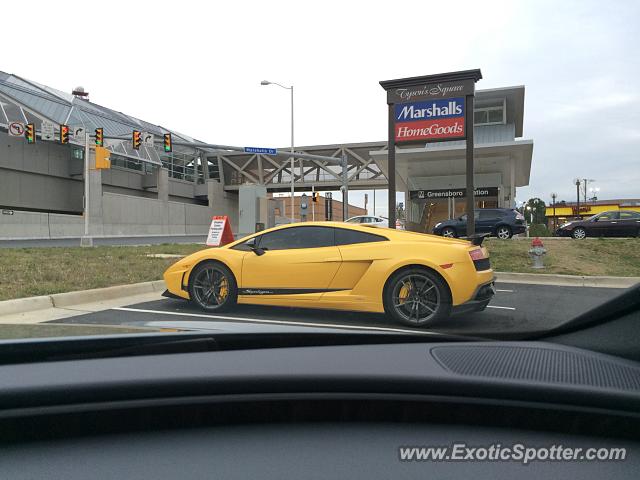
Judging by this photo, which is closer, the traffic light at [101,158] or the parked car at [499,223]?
the traffic light at [101,158]

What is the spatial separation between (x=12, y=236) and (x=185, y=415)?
30.0 m

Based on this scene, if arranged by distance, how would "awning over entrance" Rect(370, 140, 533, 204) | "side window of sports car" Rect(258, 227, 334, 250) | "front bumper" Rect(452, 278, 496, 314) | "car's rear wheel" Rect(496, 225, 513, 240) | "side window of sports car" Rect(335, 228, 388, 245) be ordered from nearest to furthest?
"front bumper" Rect(452, 278, 496, 314)
"side window of sports car" Rect(335, 228, 388, 245)
"side window of sports car" Rect(258, 227, 334, 250)
"car's rear wheel" Rect(496, 225, 513, 240)
"awning over entrance" Rect(370, 140, 533, 204)

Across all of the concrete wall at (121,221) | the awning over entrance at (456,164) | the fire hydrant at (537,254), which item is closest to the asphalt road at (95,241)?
the concrete wall at (121,221)

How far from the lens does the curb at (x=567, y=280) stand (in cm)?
980

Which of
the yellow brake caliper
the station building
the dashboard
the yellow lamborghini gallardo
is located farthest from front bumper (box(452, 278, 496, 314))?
the station building

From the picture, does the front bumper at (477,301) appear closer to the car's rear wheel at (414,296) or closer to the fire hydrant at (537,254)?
the car's rear wheel at (414,296)

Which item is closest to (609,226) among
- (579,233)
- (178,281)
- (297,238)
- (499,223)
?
(579,233)

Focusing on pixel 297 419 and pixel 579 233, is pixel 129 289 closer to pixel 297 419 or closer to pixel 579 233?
pixel 297 419

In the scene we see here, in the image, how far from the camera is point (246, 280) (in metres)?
6.66

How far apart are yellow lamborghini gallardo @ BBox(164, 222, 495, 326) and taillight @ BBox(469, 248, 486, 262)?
0.02 m

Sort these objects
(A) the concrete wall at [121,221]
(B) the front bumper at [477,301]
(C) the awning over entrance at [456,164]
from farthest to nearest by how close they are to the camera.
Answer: (A) the concrete wall at [121,221] < (C) the awning over entrance at [456,164] < (B) the front bumper at [477,301]

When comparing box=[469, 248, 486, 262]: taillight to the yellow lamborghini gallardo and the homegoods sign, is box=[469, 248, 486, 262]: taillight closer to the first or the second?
the yellow lamborghini gallardo

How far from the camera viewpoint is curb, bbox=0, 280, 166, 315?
664cm

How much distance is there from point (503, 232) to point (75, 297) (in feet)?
56.1
